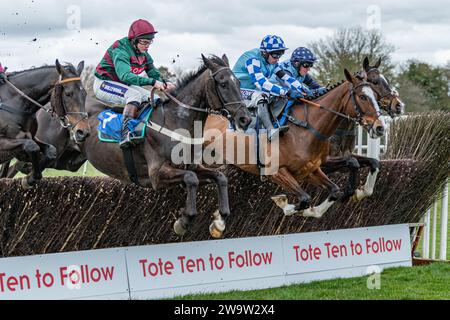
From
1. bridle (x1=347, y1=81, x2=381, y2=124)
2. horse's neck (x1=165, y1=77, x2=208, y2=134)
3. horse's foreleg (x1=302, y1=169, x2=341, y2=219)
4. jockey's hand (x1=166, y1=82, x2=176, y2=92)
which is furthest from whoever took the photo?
horse's foreleg (x1=302, y1=169, x2=341, y2=219)

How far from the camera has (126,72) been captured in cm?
682

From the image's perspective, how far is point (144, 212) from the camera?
7.35m

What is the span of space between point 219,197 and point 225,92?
37.6 inches

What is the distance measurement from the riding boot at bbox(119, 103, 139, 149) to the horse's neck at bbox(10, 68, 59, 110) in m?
0.74

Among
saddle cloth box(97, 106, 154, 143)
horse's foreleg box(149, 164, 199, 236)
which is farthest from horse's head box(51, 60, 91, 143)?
horse's foreleg box(149, 164, 199, 236)

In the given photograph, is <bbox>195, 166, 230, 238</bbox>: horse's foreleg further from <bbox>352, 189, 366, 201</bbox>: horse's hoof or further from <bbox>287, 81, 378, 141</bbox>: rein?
<bbox>352, 189, 366, 201</bbox>: horse's hoof

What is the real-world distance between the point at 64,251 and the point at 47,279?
2.34 feet

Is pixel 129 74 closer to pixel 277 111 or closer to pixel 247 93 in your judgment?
pixel 247 93

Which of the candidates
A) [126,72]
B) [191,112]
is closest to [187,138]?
[191,112]

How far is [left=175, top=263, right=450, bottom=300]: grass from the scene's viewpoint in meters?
7.18

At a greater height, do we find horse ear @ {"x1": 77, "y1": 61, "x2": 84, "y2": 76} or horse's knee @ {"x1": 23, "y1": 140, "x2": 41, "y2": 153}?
horse ear @ {"x1": 77, "y1": 61, "x2": 84, "y2": 76}

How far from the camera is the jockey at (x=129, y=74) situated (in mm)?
6867

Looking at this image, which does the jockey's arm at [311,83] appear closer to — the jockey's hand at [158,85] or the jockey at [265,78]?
the jockey at [265,78]

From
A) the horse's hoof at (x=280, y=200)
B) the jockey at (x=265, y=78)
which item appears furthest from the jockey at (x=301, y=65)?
the horse's hoof at (x=280, y=200)
